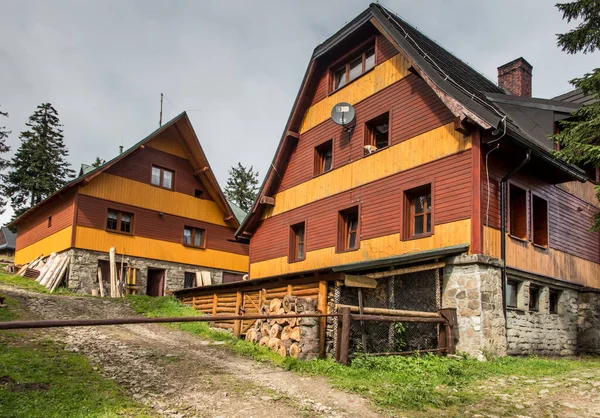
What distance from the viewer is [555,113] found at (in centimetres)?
1574

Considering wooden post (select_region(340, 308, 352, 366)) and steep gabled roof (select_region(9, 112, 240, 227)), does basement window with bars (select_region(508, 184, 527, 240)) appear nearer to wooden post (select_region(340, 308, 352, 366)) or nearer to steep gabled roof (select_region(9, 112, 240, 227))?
wooden post (select_region(340, 308, 352, 366))

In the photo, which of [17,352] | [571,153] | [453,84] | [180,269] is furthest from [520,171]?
[180,269]

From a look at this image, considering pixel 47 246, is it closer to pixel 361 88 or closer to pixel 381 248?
pixel 361 88

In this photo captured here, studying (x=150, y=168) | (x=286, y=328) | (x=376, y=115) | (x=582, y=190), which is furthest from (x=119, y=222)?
(x=582, y=190)

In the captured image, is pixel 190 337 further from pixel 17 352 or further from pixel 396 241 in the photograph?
pixel 396 241

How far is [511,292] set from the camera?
1379 cm

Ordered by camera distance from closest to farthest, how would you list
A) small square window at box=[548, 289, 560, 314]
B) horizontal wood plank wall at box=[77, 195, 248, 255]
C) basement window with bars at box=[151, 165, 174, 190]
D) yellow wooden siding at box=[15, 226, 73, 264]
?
small square window at box=[548, 289, 560, 314]
yellow wooden siding at box=[15, 226, 73, 264]
horizontal wood plank wall at box=[77, 195, 248, 255]
basement window with bars at box=[151, 165, 174, 190]

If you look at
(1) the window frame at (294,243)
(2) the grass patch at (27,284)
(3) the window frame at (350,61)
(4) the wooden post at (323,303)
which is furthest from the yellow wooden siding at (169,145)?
(4) the wooden post at (323,303)

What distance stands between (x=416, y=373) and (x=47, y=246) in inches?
918

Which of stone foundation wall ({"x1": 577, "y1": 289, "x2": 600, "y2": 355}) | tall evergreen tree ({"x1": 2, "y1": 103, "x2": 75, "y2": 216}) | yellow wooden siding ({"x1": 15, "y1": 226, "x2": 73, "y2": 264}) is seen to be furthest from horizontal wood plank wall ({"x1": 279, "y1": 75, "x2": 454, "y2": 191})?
tall evergreen tree ({"x1": 2, "y1": 103, "x2": 75, "y2": 216})

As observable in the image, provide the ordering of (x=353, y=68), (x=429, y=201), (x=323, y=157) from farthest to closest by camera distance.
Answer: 1. (x=323, y=157)
2. (x=353, y=68)
3. (x=429, y=201)

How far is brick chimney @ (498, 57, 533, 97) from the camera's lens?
66.9ft

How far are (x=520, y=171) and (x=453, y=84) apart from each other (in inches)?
121

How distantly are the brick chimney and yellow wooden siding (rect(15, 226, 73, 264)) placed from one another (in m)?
20.3
